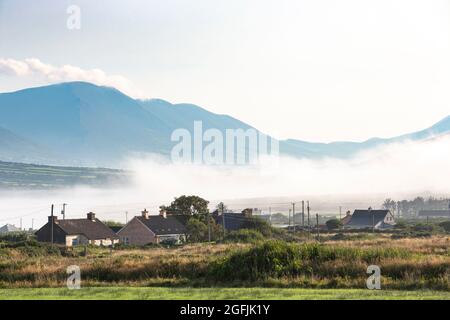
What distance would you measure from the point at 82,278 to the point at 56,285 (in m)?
3.56

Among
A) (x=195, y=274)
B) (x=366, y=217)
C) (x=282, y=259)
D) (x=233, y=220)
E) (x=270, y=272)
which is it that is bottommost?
(x=195, y=274)

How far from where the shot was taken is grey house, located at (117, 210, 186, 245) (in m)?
110

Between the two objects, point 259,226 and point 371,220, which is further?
point 371,220

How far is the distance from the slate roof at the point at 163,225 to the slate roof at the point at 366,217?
61737 mm

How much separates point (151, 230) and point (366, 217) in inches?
2913

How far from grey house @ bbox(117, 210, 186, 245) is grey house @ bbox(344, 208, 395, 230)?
5457cm

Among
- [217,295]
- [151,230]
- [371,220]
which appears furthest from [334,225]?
[217,295]

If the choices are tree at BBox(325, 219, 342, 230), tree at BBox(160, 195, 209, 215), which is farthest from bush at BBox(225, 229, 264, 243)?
tree at BBox(325, 219, 342, 230)

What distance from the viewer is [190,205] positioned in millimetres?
114500

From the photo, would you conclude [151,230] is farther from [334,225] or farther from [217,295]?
[217,295]

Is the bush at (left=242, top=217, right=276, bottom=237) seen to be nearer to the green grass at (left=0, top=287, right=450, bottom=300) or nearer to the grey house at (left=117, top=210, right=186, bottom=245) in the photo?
the grey house at (left=117, top=210, right=186, bottom=245)
